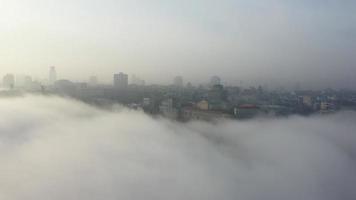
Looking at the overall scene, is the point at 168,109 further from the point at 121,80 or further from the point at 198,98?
the point at 121,80

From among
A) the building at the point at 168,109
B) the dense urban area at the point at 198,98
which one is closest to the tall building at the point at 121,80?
the dense urban area at the point at 198,98

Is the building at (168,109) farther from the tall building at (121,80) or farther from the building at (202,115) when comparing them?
the tall building at (121,80)

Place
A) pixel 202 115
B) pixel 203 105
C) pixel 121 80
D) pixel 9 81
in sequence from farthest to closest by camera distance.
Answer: pixel 121 80 → pixel 203 105 → pixel 202 115 → pixel 9 81

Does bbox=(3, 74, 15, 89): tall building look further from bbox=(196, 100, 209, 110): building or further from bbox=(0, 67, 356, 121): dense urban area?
bbox=(196, 100, 209, 110): building

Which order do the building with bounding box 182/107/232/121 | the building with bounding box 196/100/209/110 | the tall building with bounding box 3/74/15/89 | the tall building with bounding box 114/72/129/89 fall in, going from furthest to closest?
the tall building with bounding box 114/72/129/89, the building with bounding box 196/100/209/110, the building with bounding box 182/107/232/121, the tall building with bounding box 3/74/15/89

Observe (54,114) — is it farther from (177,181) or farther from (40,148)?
(177,181)

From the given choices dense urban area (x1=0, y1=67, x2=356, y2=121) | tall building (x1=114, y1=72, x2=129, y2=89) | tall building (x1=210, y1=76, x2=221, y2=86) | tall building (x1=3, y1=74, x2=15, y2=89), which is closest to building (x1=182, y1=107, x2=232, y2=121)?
dense urban area (x1=0, y1=67, x2=356, y2=121)

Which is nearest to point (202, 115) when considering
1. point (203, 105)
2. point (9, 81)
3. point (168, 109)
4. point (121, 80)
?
point (203, 105)

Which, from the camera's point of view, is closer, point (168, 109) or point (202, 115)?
point (202, 115)
